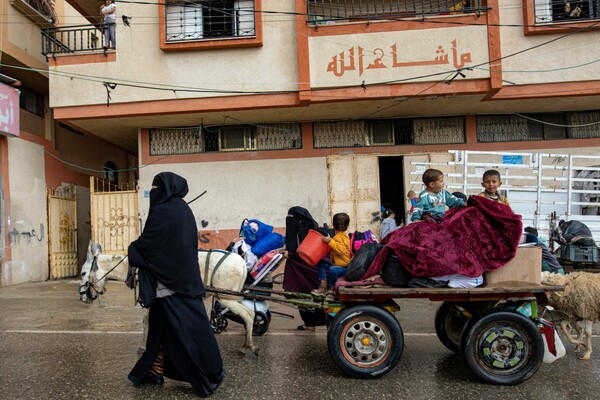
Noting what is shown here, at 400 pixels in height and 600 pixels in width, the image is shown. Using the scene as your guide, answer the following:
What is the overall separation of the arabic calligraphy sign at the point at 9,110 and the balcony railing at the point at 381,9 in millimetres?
7482

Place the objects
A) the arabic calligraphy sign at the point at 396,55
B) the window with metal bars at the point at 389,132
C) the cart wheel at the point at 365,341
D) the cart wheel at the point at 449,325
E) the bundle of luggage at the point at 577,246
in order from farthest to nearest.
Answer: the window with metal bars at the point at 389,132 < the arabic calligraphy sign at the point at 396,55 < the bundle of luggage at the point at 577,246 < the cart wheel at the point at 449,325 < the cart wheel at the point at 365,341

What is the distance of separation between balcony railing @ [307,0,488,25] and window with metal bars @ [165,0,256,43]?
1.67 meters

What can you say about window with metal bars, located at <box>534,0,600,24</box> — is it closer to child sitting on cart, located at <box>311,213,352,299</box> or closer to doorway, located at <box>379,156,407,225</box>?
doorway, located at <box>379,156,407,225</box>

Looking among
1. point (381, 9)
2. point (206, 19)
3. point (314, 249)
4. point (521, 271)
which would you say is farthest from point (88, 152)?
point (521, 271)

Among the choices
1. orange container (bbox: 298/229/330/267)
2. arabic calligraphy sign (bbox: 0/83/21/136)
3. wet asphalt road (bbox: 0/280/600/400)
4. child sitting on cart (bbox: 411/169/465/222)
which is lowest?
wet asphalt road (bbox: 0/280/600/400)

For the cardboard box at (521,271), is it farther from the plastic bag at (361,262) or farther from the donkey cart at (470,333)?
the plastic bag at (361,262)

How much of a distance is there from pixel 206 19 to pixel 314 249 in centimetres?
889

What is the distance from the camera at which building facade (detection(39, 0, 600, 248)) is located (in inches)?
435

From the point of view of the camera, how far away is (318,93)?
1116 centimetres

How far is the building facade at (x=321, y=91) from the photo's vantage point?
36.2 feet

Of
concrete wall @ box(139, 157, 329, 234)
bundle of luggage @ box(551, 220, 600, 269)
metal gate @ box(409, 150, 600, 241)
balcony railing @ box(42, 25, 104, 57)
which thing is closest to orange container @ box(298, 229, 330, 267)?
metal gate @ box(409, 150, 600, 241)

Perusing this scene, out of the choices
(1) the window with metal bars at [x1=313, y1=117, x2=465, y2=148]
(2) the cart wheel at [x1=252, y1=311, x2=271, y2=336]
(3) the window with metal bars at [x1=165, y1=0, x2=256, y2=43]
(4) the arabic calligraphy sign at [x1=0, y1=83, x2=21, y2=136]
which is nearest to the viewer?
(2) the cart wheel at [x1=252, y1=311, x2=271, y2=336]

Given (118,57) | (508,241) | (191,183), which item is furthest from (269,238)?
(118,57)

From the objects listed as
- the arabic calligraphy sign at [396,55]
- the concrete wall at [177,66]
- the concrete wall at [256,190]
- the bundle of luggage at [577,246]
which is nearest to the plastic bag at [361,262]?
the bundle of luggage at [577,246]
